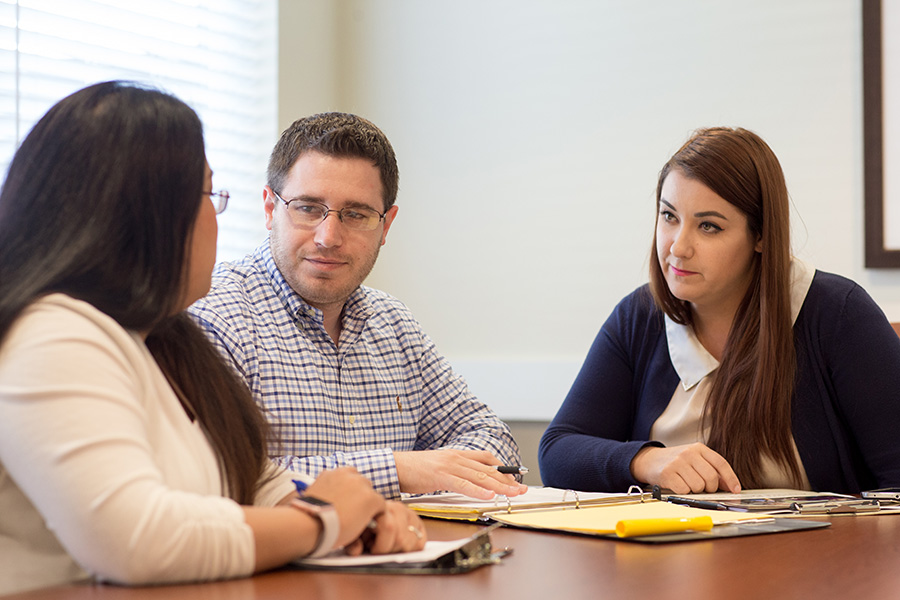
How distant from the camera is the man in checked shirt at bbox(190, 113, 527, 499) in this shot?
67.9 inches

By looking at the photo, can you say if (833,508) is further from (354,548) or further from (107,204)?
(107,204)

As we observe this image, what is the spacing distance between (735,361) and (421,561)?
44.1 inches

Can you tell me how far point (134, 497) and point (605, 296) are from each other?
2233 mm

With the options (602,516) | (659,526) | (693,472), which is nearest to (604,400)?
(693,472)

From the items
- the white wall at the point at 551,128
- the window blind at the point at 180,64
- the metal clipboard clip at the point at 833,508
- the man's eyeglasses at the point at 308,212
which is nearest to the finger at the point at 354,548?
the metal clipboard clip at the point at 833,508

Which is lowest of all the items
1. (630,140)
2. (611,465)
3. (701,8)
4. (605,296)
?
(611,465)

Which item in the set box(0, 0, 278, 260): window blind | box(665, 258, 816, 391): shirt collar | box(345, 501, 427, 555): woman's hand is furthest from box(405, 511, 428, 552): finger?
box(0, 0, 278, 260): window blind

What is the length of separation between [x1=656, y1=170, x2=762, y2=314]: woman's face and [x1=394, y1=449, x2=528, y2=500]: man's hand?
65 cm

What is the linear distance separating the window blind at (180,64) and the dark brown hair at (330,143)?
56 centimetres

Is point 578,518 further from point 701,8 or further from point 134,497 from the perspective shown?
point 701,8

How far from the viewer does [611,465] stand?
5.73ft

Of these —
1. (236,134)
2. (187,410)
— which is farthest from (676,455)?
(236,134)

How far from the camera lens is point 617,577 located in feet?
3.01

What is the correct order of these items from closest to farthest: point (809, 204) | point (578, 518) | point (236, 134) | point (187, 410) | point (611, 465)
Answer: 1. point (187, 410)
2. point (578, 518)
3. point (611, 465)
4. point (809, 204)
5. point (236, 134)
